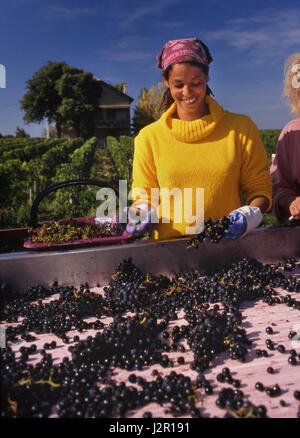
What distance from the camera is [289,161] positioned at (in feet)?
9.89

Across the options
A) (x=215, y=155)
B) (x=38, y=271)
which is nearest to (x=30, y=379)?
(x=38, y=271)

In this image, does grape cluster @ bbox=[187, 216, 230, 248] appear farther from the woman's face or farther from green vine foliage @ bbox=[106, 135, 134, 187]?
green vine foliage @ bbox=[106, 135, 134, 187]

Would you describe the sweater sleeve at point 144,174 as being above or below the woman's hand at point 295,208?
above

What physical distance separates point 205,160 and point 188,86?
1.86ft

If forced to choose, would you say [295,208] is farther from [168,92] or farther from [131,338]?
[131,338]

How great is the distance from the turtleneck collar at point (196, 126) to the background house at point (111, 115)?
62.7 m

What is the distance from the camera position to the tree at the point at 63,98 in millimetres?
57312

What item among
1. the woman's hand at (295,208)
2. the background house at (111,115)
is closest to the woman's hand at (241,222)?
the woman's hand at (295,208)

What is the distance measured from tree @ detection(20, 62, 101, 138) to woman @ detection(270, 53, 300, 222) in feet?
189

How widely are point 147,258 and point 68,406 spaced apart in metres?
1.14

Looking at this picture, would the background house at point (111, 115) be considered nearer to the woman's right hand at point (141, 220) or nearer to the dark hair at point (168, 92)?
the dark hair at point (168, 92)

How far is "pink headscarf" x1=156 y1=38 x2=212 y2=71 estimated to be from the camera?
7.95ft
